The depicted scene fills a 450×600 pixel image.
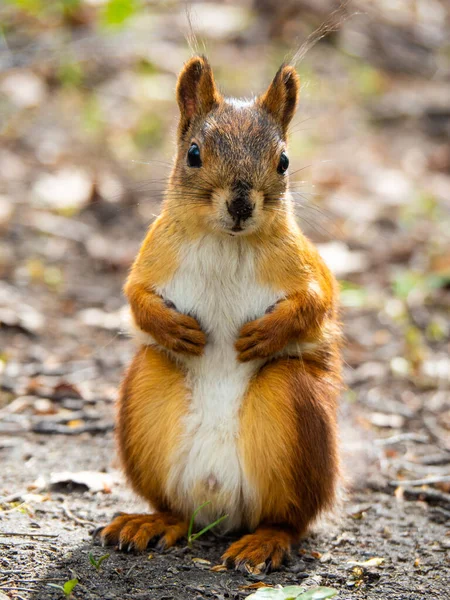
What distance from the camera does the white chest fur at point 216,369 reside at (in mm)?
2836

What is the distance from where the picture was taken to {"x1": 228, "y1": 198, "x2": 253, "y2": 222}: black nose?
8.70 ft

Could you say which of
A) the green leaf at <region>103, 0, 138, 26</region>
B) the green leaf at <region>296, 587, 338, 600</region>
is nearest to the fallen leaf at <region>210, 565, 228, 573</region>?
the green leaf at <region>296, 587, 338, 600</region>

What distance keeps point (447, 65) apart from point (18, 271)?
5980mm

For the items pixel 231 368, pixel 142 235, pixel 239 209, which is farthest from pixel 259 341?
pixel 142 235

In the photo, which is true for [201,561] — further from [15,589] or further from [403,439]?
[403,439]

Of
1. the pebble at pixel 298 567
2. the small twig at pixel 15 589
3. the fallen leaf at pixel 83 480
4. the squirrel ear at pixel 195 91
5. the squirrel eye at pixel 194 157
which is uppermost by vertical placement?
the squirrel ear at pixel 195 91

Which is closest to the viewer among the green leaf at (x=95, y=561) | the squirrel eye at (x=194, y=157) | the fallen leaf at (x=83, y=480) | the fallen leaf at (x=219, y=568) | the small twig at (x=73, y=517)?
the green leaf at (x=95, y=561)

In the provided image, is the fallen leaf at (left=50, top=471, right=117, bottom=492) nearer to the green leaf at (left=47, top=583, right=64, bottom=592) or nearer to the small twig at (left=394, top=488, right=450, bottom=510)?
the green leaf at (left=47, top=583, right=64, bottom=592)

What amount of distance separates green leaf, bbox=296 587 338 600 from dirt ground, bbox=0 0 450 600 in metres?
0.23

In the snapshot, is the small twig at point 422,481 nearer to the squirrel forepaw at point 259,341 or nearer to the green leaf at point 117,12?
the squirrel forepaw at point 259,341

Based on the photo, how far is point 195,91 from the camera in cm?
306

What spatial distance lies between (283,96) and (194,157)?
0.41m

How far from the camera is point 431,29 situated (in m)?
10.3

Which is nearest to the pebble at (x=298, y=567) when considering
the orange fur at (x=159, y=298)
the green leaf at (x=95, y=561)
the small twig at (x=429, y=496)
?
the green leaf at (x=95, y=561)
